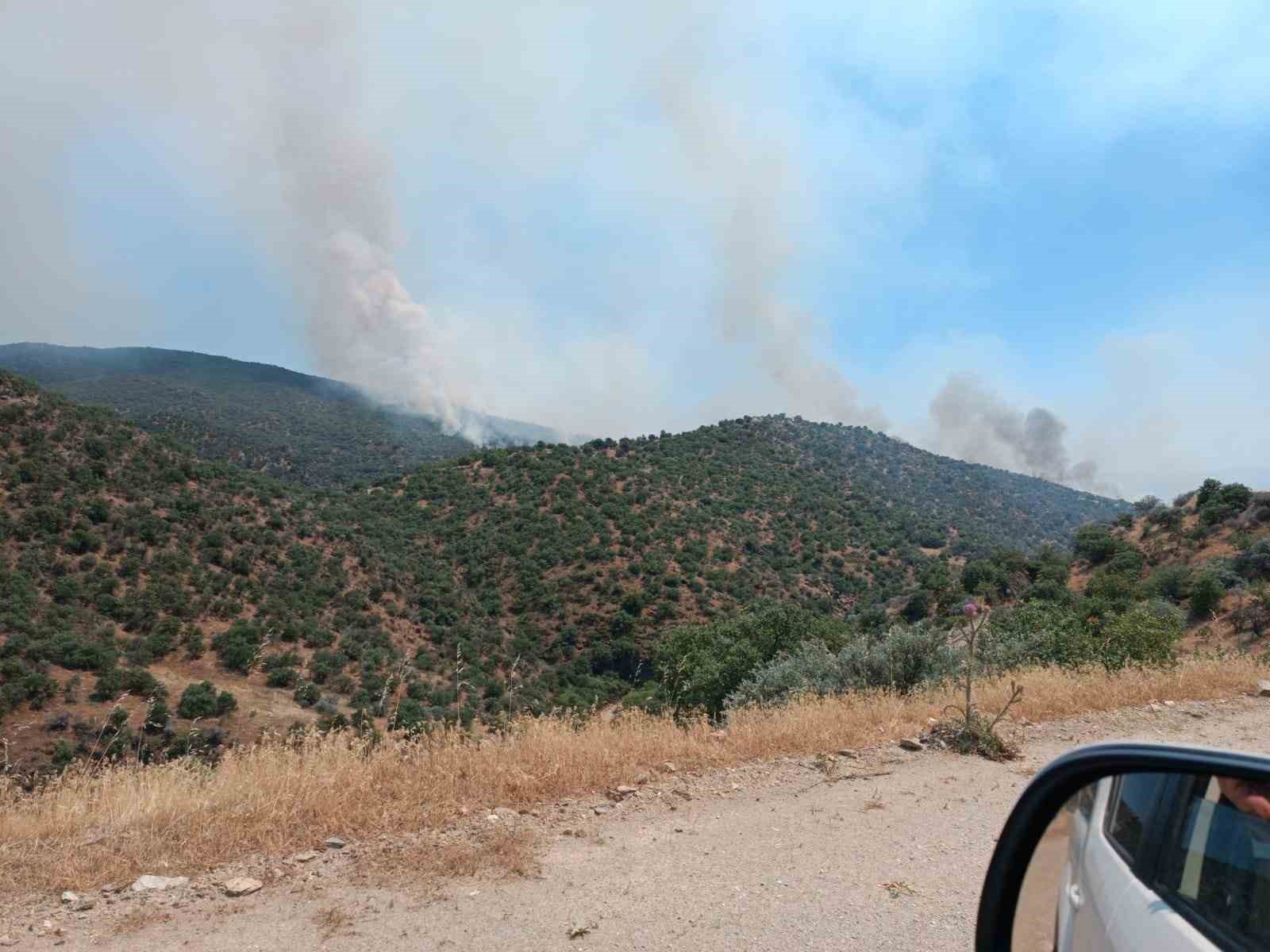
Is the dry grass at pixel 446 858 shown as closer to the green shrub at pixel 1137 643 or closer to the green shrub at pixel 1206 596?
the green shrub at pixel 1137 643

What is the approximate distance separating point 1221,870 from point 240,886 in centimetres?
457

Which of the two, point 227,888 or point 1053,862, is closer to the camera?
point 1053,862

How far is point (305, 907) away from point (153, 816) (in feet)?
5.50

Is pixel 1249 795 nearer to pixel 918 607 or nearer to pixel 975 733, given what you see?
pixel 975 733

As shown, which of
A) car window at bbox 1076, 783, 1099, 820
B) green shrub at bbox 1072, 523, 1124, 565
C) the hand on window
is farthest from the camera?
green shrub at bbox 1072, 523, 1124, 565

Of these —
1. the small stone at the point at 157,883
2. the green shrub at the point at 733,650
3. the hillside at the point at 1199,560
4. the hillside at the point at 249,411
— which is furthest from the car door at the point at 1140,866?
the hillside at the point at 249,411

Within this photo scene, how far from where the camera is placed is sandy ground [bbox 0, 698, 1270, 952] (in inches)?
145

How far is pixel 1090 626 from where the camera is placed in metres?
14.4

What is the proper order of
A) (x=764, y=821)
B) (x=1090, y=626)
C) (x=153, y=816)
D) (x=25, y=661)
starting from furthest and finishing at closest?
(x=25, y=661) → (x=1090, y=626) → (x=764, y=821) → (x=153, y=816)

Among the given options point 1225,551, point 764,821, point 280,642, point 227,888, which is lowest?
point 280,642

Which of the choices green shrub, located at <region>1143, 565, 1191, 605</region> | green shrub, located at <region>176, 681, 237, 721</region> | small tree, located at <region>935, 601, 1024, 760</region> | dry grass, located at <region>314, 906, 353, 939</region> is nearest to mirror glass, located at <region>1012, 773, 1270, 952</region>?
dry grass, located at <region>314, 906, 353, 939</region>

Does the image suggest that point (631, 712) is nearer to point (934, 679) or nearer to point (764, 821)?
point (764, 821)

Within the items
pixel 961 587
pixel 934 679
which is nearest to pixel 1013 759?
pixel 934 679

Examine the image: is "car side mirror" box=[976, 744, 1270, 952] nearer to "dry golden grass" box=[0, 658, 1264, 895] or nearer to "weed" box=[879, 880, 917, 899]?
"weed" box=[879, 880, 917, 899]
